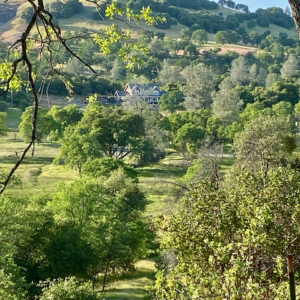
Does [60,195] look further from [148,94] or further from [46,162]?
[148,94]

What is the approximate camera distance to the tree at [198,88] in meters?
75.1

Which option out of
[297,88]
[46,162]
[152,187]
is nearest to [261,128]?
[152,187]

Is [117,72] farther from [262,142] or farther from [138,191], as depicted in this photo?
[262,142]

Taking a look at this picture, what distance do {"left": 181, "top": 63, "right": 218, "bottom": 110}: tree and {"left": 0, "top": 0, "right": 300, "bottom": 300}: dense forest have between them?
0.46m

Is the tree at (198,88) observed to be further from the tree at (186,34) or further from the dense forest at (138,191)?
the tree at (186,34)

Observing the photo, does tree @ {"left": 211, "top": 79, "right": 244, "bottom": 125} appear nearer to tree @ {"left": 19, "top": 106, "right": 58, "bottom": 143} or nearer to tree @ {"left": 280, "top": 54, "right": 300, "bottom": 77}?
tree @ {"left": 19, "top": 106, "right": 58, "bottom": 143}

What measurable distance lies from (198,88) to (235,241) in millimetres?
73330

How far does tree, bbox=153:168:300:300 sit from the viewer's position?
678 cm

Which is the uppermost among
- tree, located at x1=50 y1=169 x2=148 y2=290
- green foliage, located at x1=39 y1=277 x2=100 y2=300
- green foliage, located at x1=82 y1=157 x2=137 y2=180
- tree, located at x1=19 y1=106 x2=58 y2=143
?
green foliage, located at x1=39 y1=277 x2=100 y2=300

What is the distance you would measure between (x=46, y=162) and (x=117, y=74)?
58.4 metres

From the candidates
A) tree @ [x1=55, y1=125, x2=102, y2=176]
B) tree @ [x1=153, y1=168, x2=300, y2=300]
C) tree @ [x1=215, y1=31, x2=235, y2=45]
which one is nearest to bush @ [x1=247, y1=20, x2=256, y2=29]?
tree @ [x1=215, y1=31, x2=235, y2=45]

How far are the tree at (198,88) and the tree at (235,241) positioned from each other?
64634 mm

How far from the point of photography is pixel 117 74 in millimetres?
102625

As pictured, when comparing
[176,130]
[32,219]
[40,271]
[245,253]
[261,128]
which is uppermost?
[245,253]
